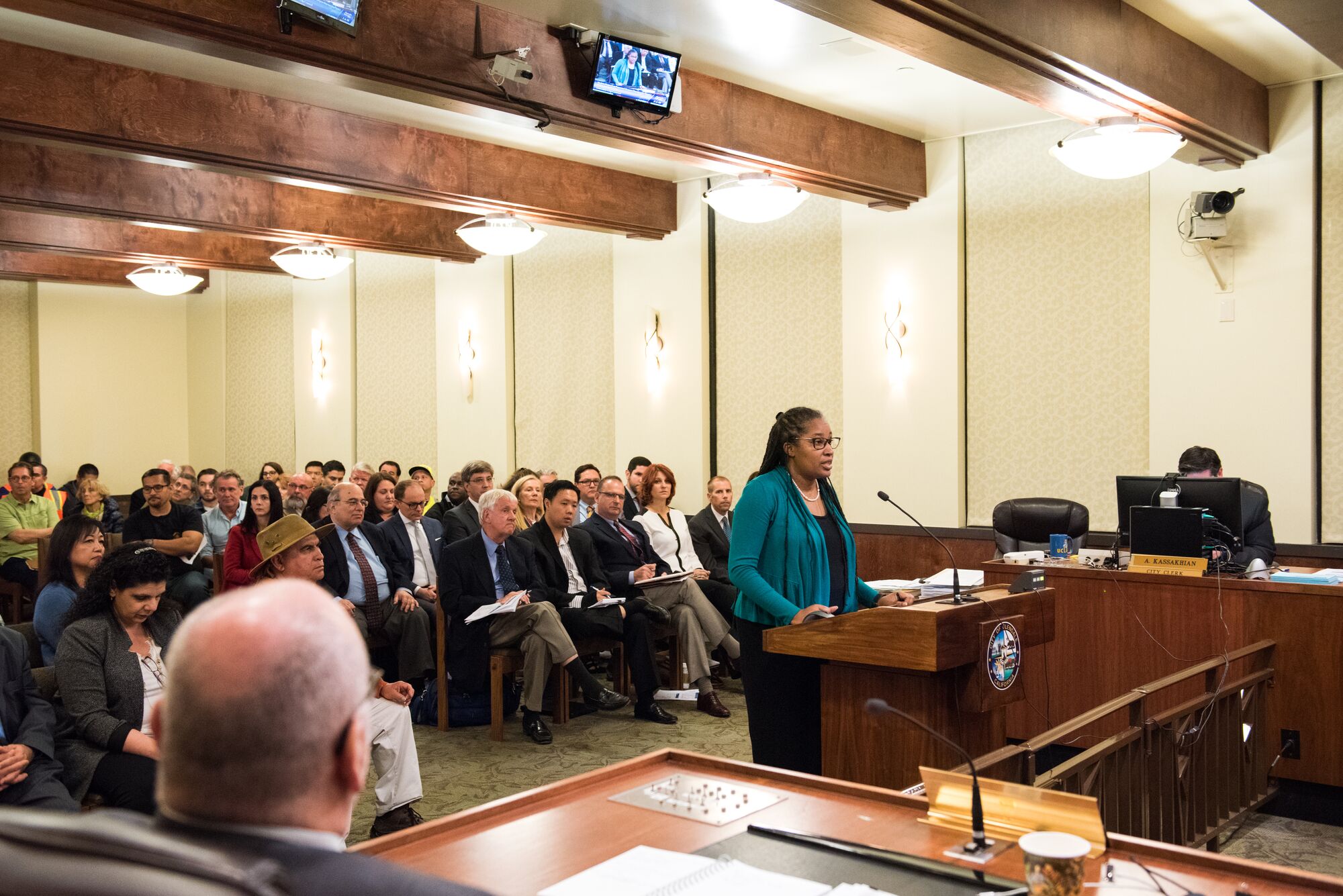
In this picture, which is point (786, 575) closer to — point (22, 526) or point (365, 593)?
point (365, 593)

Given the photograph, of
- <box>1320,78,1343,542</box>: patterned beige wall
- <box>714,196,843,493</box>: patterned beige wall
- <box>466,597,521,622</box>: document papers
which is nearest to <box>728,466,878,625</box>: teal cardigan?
<box>466,597,521,622</box>: document papers

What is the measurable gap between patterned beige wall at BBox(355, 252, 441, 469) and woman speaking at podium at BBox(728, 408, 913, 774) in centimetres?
741

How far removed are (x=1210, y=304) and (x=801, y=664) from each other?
4.17 metres

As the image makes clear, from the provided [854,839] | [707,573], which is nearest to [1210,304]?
[707,573]

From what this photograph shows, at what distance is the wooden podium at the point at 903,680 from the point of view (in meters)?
3.38

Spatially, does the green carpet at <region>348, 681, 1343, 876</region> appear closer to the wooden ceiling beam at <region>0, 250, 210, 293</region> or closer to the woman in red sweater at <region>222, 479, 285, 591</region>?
the woman in red sweater at <region>222, 479, 285, 591</region>

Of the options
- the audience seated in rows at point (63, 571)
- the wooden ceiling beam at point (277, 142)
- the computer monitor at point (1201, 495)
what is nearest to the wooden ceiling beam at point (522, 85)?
the wooden ceiling beam at point (277, 142)

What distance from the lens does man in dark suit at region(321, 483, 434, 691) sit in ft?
19.8

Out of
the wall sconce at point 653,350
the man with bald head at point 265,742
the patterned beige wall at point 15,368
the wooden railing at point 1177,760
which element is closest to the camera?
the man with bald head at point 265,742

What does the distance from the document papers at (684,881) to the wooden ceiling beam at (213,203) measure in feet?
20.4

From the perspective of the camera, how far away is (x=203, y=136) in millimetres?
5914

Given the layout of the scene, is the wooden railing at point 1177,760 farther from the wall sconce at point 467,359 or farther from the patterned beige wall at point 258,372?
the patterned beige wall at point 258,372

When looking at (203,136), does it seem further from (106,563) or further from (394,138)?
(106,563)

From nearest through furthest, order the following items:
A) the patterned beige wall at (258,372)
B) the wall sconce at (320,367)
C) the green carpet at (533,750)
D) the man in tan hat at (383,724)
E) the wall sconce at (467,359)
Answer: the man in tan hat at (383,724) → the green carpet at (533,750) → the wall sconce at (467,359) → the wall sconce at (320,367) → the patterned beige wall at (258,372)
